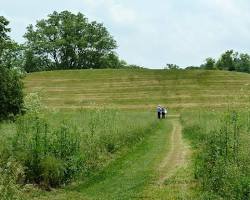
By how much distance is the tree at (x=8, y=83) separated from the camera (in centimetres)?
3719

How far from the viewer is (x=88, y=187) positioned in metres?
16.8

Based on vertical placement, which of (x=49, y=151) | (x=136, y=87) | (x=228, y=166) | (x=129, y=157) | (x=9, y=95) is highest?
(x=9, y=95)

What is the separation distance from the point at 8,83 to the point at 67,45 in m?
87.7

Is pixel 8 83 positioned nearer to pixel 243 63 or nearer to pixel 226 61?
pixel 226 61

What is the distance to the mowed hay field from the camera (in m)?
75.1

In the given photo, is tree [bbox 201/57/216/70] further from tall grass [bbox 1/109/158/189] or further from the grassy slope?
tall grass [bbox 1/109/158/189]

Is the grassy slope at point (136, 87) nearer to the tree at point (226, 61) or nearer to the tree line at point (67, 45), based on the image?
the tree line at point (67, 45)

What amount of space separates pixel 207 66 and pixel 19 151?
132m

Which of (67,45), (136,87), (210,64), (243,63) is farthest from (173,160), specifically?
(243,63)

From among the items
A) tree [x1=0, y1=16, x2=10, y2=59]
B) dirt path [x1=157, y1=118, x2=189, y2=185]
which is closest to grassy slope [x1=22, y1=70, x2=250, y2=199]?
tree [x1=0, y1=16, x2=10, y2=59]

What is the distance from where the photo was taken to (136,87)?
8438cm

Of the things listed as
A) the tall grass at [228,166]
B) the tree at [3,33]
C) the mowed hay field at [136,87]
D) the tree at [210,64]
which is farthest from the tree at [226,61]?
the tall grass at [228,166]

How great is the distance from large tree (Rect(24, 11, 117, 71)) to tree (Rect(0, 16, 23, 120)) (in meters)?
83.3

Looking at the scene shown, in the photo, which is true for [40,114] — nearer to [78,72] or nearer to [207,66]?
[78,72]
